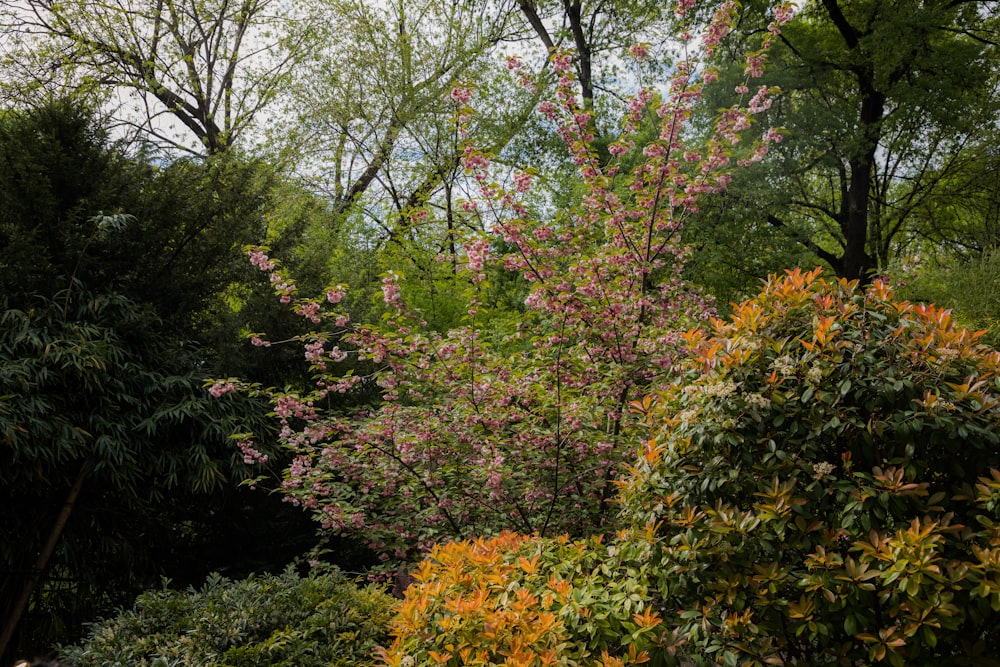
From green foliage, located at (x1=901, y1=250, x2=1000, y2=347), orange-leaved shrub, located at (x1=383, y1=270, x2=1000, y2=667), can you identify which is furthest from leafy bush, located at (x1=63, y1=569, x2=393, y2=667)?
green foliage, located at (x1=901, y1=250, x2=1000, y2=347)

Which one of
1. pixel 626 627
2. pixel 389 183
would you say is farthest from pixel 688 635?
pixel 389 183

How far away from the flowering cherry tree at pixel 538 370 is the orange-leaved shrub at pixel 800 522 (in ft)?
4.97

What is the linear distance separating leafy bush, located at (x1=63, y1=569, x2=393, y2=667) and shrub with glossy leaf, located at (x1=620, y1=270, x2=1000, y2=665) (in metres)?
1.46

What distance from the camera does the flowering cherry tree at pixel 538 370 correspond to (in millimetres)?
4078

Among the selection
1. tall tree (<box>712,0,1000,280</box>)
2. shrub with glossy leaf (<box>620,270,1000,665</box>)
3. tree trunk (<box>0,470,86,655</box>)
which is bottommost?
tree trunk (<box>0,470,86,655</box>)

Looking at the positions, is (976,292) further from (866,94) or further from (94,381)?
(94,381)

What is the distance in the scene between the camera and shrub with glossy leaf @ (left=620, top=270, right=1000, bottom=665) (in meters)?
2.05

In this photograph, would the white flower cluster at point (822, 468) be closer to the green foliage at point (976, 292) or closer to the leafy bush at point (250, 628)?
the leafy bush at point (250, 628)

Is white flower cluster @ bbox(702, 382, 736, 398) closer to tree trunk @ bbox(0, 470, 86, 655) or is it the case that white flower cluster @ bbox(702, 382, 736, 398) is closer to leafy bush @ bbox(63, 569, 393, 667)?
leafy bush @ bbox(63, 569, 393, 667)

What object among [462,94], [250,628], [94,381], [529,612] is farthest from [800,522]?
[94,381]

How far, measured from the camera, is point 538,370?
4.51m

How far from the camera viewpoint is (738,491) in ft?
7.72

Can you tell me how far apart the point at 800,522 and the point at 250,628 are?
2.36 metres

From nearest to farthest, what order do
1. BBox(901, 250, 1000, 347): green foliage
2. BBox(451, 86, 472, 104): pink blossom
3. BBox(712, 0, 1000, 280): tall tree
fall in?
BBox(451, 86, 472, 104): pink blossom
BBox(901, 250, 1000, 347): green foliage
BBox(712, 0, 1000, 280): tall tree
